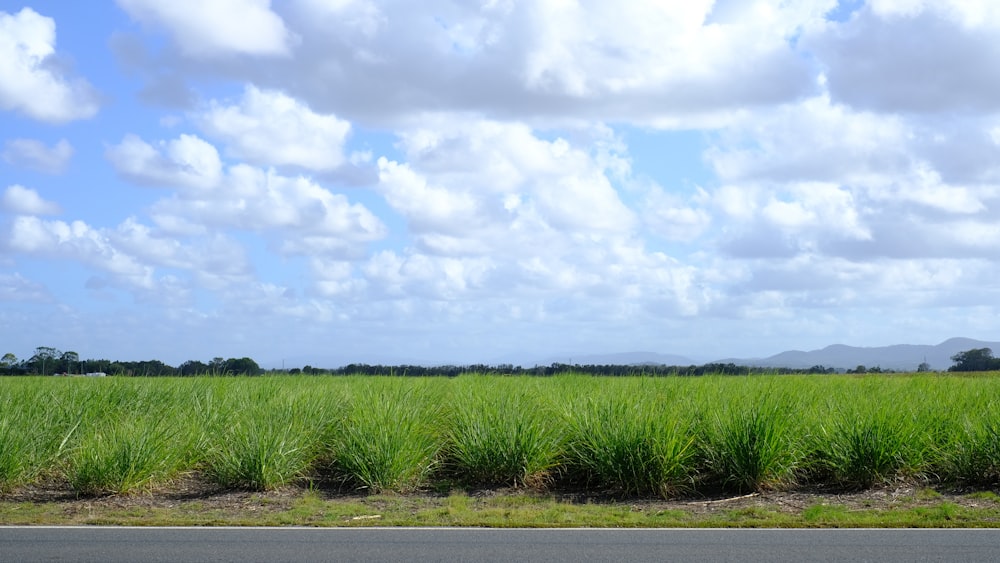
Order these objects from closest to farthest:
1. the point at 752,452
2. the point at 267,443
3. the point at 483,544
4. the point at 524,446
→ 1. the point at 483,544
2. the point at 752,452
3. the point at 267,443
4. the point at 524,446

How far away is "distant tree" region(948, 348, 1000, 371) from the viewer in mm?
38825

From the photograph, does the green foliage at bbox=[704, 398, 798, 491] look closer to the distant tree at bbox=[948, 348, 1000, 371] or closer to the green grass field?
the green grass field

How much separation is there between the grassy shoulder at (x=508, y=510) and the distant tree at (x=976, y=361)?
29095mm

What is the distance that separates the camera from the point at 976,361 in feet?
140

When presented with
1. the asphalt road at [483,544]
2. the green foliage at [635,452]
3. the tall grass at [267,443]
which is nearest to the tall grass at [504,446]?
the green foliage at [635,452]

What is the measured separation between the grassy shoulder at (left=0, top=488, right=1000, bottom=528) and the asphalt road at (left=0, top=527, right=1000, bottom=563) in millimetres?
455

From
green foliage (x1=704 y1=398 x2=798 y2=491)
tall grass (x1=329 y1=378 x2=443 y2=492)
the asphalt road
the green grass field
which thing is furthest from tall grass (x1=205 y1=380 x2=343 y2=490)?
green foliage (x1=704 y1=398 x2=798 y2=491)

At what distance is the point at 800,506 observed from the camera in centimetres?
1099

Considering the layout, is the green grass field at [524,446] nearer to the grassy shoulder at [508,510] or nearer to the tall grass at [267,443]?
the tall grass at [267,443]

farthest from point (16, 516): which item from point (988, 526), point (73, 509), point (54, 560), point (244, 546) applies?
point (988, 526)

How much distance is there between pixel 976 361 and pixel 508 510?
1592 inches

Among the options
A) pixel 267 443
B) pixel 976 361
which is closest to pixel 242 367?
pixel 267 443

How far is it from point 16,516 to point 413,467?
5201mm

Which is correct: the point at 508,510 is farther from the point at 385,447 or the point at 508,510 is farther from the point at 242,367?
the point at 242,367
